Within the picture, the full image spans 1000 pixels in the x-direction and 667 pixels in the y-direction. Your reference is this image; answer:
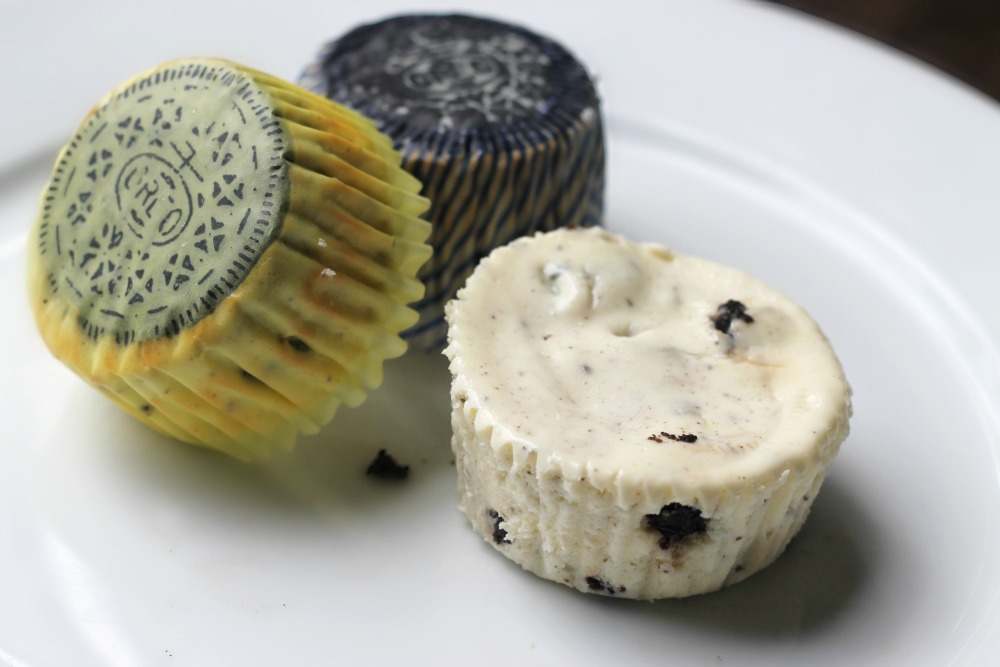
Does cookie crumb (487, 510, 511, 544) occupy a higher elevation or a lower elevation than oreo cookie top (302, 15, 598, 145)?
lower

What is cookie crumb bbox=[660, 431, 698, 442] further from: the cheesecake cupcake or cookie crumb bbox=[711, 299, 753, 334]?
cookie crumb bbox=[711, 299, 753, 334]

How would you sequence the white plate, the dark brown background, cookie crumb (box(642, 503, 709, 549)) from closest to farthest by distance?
1. cookie crumb (box(642, 503, 709, 549))
2. the white plate
3. the dark brown background

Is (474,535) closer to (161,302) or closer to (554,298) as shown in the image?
(554,298)

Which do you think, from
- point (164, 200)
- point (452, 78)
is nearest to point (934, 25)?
point (452, 78)

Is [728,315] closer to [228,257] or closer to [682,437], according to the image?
[682,437]

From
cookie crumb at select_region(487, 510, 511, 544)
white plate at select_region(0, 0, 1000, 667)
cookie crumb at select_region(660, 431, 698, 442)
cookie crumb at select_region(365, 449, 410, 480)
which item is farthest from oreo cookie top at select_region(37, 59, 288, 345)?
cookie crumb at select_region(660, 431, 698, 442)

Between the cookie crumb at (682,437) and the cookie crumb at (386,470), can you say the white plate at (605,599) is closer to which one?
the cookie crumb at (386,470)

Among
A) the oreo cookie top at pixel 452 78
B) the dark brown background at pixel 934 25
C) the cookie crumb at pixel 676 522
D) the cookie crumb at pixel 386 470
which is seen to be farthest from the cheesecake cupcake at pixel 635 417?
the dark brown background at pixel 934 25
